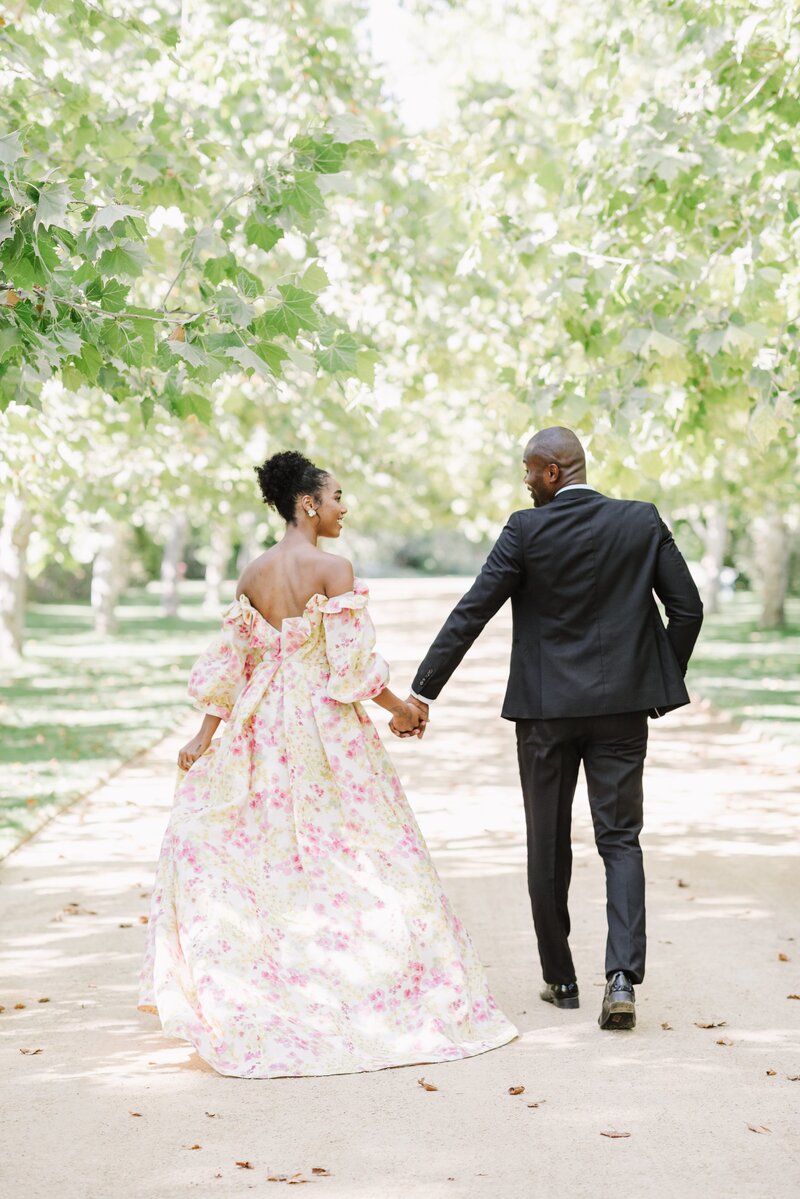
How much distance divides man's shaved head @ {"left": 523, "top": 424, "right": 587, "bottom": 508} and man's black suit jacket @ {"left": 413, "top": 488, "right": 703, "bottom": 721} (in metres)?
0.10

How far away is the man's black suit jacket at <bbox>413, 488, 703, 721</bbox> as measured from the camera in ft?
17.1

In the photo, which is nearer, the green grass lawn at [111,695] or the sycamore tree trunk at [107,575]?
the green grass lawn at [111,695]

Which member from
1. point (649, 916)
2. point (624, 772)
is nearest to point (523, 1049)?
point (624, 772)

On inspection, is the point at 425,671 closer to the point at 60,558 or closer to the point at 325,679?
the point at 325,679

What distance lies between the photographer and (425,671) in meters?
5.47

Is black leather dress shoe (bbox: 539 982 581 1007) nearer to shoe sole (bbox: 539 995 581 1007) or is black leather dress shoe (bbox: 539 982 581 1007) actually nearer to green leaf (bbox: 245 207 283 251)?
shoe sole (bbox: 539 995 581 1007)

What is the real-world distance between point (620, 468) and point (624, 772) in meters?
3.14

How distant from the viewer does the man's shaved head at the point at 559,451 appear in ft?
17.7

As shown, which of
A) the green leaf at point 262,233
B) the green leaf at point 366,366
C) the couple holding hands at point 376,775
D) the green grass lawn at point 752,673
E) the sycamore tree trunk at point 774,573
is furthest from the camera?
the sycamore tree trunk at point 774,573

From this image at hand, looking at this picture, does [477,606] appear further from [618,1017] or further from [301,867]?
[618,1017]

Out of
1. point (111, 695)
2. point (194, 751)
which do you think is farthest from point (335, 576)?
point (111, 695)

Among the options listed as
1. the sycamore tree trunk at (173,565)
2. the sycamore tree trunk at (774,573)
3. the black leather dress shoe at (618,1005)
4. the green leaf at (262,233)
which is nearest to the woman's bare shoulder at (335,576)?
the green leaf at (262,233)

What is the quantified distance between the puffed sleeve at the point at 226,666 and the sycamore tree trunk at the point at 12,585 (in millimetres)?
14940

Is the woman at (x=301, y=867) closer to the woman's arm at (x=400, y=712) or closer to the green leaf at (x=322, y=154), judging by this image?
the woman's arm at (x=400, y=712)
